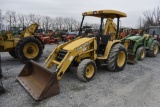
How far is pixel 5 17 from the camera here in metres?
38.4

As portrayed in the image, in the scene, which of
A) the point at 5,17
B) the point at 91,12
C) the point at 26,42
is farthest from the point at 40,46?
the point at 5,17

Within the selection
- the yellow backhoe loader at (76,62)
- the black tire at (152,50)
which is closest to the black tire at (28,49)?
the yellow backhoe loader at (76,62)

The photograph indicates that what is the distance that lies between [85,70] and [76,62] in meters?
0.59

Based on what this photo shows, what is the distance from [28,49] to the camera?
750 cm

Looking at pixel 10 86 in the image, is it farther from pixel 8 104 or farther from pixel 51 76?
pixel 51 76

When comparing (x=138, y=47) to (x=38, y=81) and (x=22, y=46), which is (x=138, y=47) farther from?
(x=38, y=81)

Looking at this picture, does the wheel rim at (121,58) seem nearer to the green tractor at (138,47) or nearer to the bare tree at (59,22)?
the green tractor at (138,47)

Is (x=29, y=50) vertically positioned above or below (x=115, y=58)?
above

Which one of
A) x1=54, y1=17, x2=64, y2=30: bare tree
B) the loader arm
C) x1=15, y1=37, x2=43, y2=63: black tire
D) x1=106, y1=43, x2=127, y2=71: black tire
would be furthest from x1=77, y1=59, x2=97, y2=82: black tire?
x1=54, y1=17, x2=64, y2=30: bare tree

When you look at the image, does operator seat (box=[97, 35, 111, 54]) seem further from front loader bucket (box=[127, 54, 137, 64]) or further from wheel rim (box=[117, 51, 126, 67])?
front loader bucket (box=[127, 54, 137, 64])

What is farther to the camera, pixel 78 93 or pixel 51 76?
pixel 78 93

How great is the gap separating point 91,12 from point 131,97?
315 centimetres

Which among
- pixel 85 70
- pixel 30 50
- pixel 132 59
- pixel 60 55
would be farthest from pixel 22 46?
pixel 132 59

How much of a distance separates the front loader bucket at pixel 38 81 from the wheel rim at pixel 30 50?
2.25 meters
